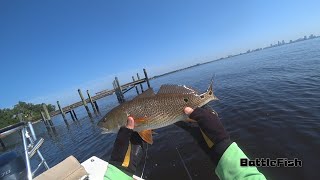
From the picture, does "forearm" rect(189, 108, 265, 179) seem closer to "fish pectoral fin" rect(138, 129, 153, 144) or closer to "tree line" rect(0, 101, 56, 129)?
"fish pectoral fin" rect(138, 129, 153, 144)

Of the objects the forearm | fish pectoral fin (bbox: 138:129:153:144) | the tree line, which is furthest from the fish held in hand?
the tree line

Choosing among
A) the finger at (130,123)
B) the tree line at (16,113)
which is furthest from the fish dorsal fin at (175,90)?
the tree line at (16,113)

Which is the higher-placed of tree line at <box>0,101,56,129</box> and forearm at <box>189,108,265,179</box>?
forearm at <box>189,108,265,179</box>

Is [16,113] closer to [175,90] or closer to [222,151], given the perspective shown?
[175,90]

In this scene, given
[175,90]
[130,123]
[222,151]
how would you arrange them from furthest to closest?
[175,90]
[130,123]
[222,151]

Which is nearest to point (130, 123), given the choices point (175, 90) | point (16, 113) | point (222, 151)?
point (175, 90)

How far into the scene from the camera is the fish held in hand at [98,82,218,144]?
321 cm

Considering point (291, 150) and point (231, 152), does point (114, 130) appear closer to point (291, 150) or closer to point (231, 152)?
point (231, 152)

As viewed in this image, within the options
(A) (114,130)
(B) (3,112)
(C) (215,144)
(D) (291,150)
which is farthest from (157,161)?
(B) (3,112)

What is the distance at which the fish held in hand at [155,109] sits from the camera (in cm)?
321

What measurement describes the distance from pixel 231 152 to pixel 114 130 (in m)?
2.01

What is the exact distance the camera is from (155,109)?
3332mm

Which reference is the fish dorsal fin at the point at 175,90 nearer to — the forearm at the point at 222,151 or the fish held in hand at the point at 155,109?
the fish held in hand at the point at 155,109

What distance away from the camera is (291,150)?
736 centimetres
